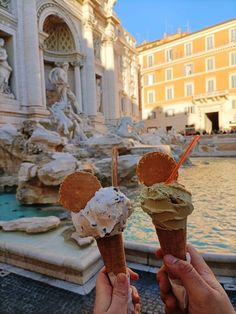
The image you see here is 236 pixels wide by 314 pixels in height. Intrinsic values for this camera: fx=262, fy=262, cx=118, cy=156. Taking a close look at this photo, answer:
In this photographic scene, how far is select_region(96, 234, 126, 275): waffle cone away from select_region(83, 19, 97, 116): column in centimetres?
1507

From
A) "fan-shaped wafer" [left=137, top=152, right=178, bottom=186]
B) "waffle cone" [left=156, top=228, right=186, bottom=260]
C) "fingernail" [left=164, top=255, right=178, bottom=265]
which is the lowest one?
"fingernail" [left=164, top=255, right=178, bottom=265]

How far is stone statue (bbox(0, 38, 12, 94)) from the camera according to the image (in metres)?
10.1

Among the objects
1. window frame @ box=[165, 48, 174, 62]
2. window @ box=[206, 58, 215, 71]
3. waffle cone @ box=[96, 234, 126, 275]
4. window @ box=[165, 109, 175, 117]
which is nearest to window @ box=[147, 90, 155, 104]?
window @ box=[165, 109, 175, 117]

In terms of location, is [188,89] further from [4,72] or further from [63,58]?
[4,72]

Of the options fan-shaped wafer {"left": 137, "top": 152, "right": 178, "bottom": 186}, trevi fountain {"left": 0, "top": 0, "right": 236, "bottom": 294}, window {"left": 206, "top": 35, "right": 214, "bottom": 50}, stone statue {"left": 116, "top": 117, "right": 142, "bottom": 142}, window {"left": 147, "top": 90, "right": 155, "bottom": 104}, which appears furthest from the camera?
window {"left": 147, "top": 90, "right": 155, "bottom": 104}

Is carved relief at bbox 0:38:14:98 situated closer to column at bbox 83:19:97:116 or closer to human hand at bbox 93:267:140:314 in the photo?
column at bbox 83:19:97:116

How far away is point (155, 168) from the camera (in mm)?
1034

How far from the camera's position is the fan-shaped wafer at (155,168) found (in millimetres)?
1022

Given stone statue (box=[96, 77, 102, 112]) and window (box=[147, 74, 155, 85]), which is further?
window (box=[147, 74, 155, 85])

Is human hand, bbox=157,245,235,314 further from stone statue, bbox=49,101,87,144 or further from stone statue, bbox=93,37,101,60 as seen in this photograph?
stone statue, bbox=93,37,101,60

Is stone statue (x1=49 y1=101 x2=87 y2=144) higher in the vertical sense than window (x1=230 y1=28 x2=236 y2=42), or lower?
lower

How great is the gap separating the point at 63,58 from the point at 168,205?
15.8 m

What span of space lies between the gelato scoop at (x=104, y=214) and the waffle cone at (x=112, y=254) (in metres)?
0.05

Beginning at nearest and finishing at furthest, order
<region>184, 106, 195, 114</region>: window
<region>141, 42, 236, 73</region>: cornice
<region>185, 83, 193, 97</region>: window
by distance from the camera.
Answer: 1. <region>141, 42, 236, 73</region>: cornice
2. <region>184, 106, 195, 114</region>: window
3. <region>185, 83, 193, 97</region>: window
